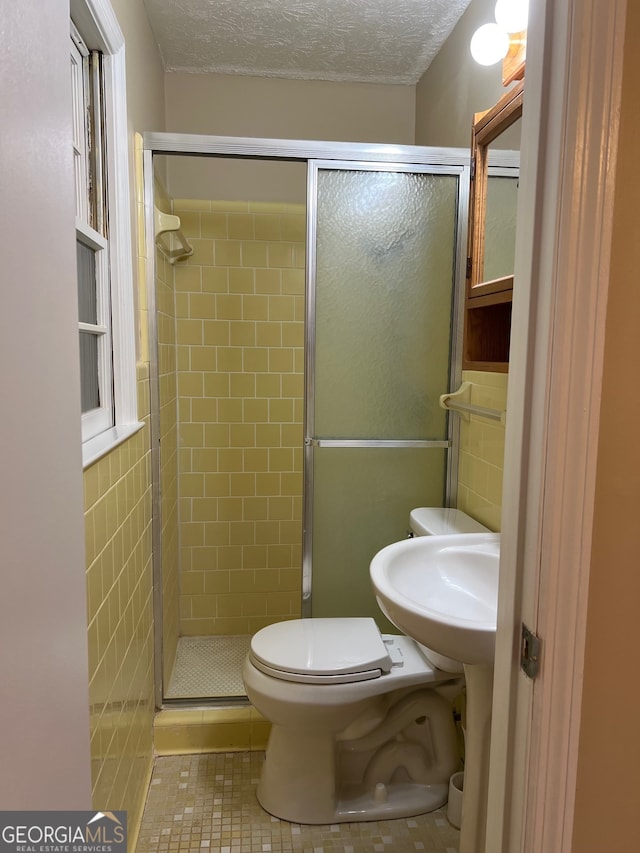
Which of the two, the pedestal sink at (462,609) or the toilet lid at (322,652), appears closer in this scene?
the pedestal sink at (462,609)

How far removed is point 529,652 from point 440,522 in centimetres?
124

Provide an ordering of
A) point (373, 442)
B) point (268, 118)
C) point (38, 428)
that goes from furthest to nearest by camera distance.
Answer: point (268, 118) < point (373, 442) < point (38, 428)

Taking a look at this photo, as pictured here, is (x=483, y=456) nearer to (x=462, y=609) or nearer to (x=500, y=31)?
(x=462, y=609)

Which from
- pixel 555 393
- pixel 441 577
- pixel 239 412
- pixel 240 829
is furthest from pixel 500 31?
pixel 240 829

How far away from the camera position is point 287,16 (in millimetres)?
2104

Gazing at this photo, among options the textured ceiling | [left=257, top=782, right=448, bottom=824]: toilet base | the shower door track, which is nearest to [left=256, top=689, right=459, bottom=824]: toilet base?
[left=257, top=782, right=448, bottom=824]: toilet base

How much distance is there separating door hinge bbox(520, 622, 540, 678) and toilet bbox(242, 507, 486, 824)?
1028 millimetres

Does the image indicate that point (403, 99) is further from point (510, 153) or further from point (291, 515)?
point (291, 515)

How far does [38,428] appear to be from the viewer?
1.91 ft

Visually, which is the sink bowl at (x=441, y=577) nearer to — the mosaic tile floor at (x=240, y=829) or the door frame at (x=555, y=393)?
the door frame at (x=555, y=393)

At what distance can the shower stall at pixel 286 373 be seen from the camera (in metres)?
1.98

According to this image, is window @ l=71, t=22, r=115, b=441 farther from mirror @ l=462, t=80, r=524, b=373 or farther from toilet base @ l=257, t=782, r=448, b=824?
toilet base @ l=257, t=782, r=448, b=824

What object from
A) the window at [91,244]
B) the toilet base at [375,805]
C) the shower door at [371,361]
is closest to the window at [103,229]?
the window at [91,244]

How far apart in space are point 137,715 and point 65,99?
5.47 feet
